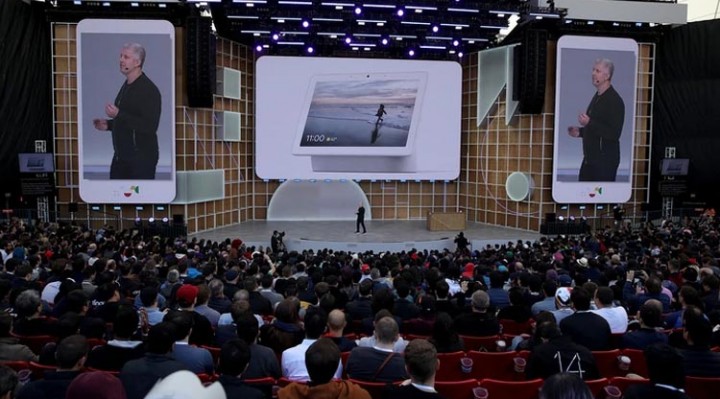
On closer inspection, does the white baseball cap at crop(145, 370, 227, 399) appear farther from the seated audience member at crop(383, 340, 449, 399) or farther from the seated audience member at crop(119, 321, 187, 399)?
the seated audience member at crop(119, 321, 187, 399)

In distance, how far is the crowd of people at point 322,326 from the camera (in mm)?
3973

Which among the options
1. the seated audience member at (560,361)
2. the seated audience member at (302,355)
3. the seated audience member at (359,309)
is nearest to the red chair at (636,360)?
the seated audience member at (560,361)

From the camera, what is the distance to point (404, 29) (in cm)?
2445

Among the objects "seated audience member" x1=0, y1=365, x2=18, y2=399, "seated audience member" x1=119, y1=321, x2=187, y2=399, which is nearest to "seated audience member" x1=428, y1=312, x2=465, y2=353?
"seated audience member" x1=119, y1=321, x2=187, y2=399

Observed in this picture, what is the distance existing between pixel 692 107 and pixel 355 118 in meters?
15.1

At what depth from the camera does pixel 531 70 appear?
77.7 ft

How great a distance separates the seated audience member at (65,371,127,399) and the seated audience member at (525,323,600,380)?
3388 mm

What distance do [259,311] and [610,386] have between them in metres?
4.18

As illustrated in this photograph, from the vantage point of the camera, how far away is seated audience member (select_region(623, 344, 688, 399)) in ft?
12.4

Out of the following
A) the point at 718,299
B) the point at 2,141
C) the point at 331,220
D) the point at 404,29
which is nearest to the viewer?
the point at 718,299

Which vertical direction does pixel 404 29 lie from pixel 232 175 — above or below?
above

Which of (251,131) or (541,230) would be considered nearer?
(541,230)

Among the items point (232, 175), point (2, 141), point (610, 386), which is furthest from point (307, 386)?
point (232, 175)

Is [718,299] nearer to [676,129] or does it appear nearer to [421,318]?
[421,318]
